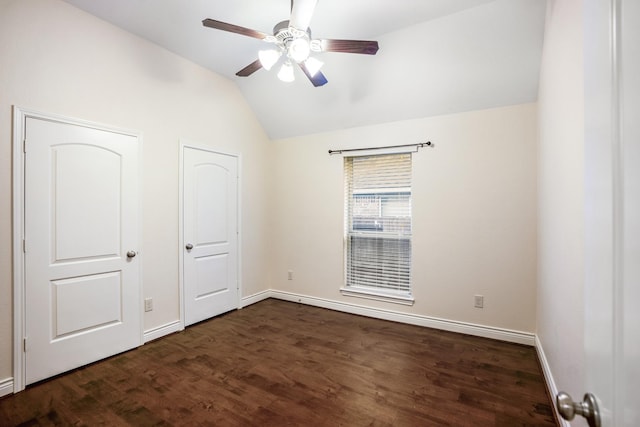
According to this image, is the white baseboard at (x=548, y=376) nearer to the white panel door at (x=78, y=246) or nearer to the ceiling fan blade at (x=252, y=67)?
the ceiling fan blade at (x=252, y=67)

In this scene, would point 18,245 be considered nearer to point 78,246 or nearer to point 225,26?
point 78,246

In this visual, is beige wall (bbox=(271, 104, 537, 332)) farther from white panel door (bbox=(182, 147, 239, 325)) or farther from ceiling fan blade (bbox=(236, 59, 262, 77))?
ceiling fan blade (bbox=(236, 59, 262, 77))

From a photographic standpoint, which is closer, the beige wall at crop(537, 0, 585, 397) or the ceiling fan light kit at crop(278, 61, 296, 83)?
the beige wall at crop(537, 0, 585, 397)

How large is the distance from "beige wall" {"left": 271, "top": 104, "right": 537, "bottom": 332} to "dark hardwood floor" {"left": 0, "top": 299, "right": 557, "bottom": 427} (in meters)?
0.44

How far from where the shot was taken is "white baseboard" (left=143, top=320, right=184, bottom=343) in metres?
3.01

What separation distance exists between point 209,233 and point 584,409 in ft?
11.9

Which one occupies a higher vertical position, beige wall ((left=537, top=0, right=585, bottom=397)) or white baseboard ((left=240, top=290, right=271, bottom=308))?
beige wall ((left=537, top=0, right=585, bottom=397))

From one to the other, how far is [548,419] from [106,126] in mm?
4081

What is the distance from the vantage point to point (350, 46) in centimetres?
216

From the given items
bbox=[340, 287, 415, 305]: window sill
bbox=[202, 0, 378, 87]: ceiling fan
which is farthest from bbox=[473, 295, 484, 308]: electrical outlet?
bbox=[202, 0, 378, 87]: ceiling fan

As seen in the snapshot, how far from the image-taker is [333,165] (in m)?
4.03

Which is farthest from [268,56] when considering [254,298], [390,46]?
[254,298]

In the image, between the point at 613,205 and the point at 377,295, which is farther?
the point at 377,295

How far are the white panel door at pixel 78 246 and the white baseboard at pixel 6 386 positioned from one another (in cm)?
10
